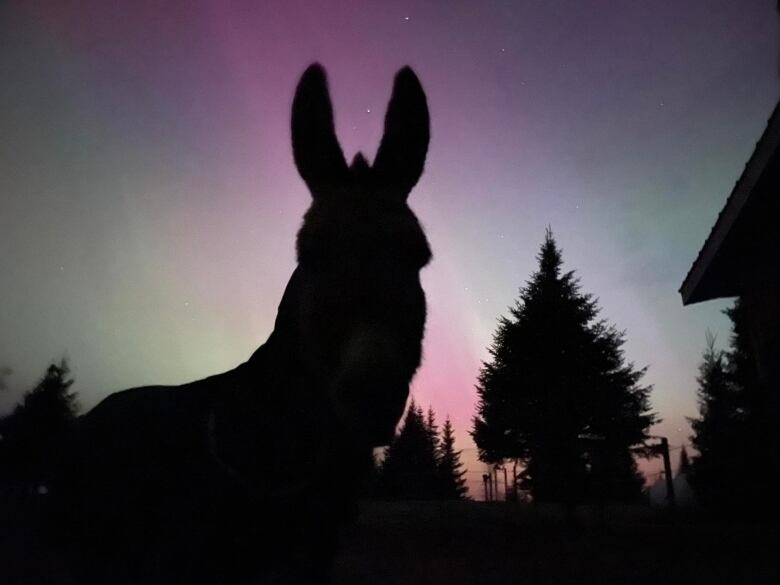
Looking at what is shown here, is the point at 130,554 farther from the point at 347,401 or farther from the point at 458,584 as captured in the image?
the point at 458,584

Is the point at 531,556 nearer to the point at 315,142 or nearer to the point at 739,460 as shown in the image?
the point at 315,142

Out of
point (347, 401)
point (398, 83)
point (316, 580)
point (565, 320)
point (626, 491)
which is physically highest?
point (565, 320)

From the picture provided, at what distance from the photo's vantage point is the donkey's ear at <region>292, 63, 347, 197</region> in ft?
5.68

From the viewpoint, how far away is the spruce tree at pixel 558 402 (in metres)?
13.1

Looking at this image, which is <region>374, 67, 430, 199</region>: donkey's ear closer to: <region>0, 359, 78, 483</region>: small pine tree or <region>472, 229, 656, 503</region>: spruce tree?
<region>0, 359, 78, 483</region>: small pine tree

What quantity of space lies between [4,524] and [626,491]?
15.5 metres

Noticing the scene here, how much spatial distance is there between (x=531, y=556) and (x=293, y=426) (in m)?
5.78

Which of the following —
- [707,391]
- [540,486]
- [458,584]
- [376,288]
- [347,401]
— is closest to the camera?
[347,401]

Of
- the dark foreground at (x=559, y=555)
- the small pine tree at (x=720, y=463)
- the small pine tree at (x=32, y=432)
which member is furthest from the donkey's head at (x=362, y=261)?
the small pine tree at (x=720, y=463)

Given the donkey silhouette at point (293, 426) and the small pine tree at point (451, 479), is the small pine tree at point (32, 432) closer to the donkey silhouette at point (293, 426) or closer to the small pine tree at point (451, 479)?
the donkey silhouette at point (293, 426)

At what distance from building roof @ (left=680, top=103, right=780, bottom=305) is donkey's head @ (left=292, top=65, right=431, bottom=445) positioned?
179 inches

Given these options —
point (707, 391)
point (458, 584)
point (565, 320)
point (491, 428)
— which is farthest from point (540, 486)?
point (707, 391)

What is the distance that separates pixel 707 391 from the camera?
25.0 m

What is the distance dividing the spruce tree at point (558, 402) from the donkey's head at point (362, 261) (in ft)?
38.6
